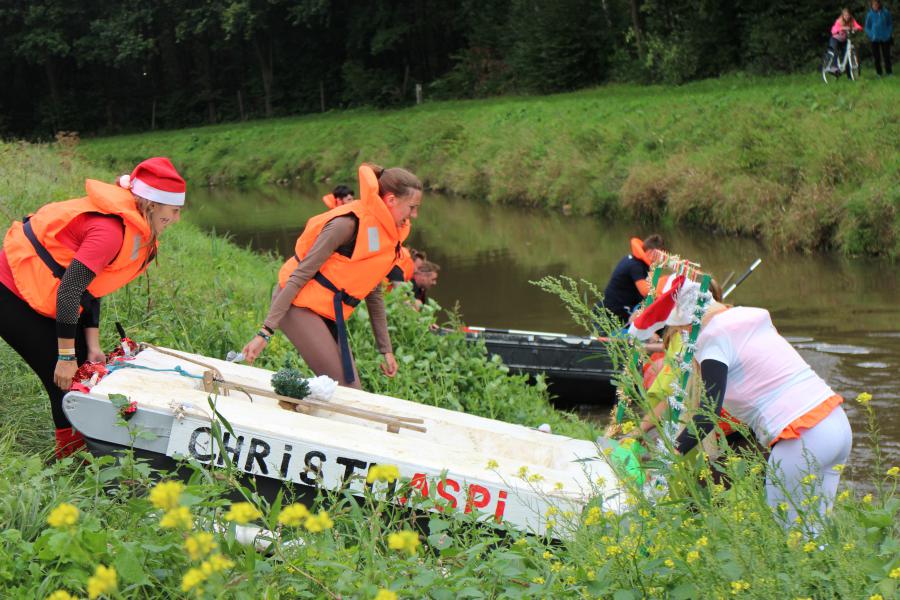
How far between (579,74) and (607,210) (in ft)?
50.4

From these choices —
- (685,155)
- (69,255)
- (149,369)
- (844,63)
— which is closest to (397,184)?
(149,369)

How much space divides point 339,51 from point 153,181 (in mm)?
45666

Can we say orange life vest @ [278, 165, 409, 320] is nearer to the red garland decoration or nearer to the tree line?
the red garland decoration

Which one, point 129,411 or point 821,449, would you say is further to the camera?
point 129,411

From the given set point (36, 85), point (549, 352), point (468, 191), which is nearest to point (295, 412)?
point (549, 352)

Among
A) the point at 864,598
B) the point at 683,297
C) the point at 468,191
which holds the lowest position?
the point at 468,191

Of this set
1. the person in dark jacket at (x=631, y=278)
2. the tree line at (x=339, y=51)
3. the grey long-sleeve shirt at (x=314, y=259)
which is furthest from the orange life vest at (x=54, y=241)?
the tree line at (x=339, y=51)

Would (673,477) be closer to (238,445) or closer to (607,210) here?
(238,445)

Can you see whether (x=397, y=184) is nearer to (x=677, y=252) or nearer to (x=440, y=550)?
(x=440, y=550)

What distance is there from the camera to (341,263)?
Result: 550 centimetres

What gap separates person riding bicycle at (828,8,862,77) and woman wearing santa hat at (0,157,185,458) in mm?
19329

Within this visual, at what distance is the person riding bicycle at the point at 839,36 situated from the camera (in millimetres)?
21297

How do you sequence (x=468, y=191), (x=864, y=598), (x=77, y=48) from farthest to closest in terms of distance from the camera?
(x=77, y=48)
(x=468, y=191)
(x=864, y=598)

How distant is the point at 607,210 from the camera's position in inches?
837
